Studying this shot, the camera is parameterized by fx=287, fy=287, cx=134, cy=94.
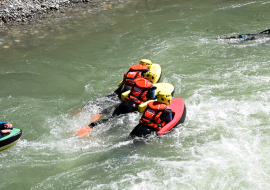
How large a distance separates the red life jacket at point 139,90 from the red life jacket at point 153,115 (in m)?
0.73

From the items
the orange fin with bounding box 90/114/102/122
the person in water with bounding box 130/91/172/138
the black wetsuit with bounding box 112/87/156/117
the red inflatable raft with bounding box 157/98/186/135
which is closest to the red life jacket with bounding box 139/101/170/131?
the person in water with bounding box 130/91/172/138

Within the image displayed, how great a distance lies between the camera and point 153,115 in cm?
556

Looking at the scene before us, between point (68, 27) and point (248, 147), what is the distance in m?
9.34

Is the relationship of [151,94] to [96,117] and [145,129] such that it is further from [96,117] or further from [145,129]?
[96,117]

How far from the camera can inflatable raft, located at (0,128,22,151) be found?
5598mm

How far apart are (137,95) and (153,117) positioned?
94cm

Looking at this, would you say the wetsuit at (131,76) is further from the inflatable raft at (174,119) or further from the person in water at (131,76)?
the inflatable raft at (174,119)

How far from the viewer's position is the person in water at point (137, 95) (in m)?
6.28

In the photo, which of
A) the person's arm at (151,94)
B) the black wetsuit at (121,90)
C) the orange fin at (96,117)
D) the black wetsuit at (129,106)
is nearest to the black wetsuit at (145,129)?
the black wetsuit at (129,106)

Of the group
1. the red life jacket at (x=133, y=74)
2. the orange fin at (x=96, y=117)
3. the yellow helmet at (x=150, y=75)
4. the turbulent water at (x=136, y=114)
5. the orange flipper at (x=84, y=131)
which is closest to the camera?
the turbulent water at (x=136, y=114)

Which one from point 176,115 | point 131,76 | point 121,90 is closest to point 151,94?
point 176,115

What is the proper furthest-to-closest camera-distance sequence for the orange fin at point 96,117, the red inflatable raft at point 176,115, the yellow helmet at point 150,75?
the yellow helmet at point 150,75 → the orange fin at point 96,117 → the red inflatable raft at point 176,115

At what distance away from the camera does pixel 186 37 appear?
1087cm

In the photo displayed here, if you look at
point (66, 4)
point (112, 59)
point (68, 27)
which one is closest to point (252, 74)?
point (112, 59)
